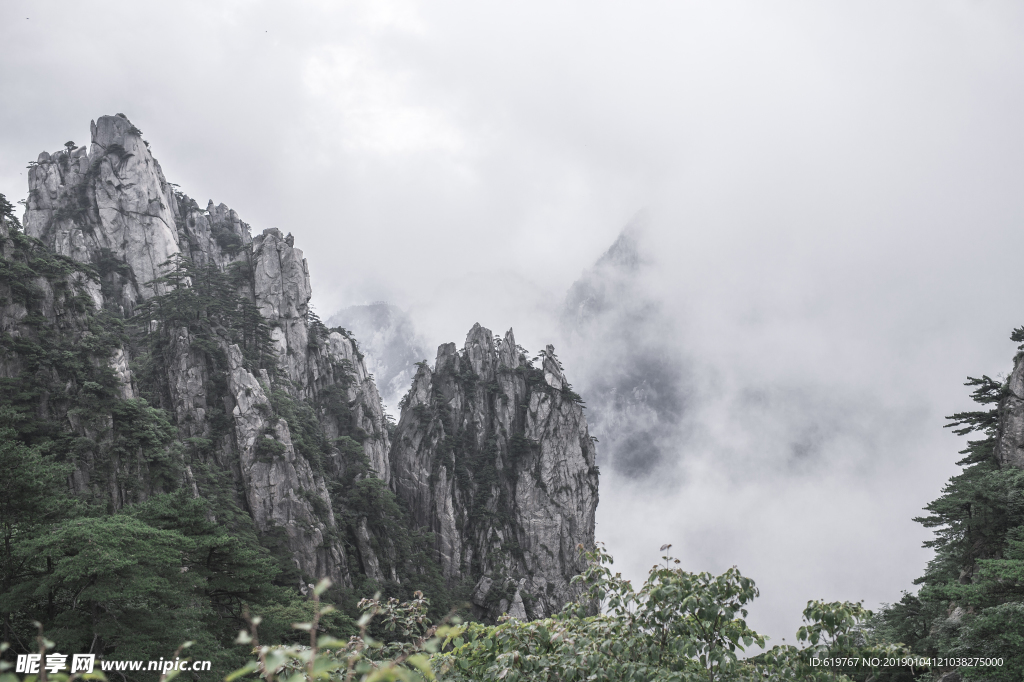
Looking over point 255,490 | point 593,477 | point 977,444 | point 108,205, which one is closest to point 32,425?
point 255,490

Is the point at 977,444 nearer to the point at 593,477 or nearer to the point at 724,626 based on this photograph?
the point at 724,626

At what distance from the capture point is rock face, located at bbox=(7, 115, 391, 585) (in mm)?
31328

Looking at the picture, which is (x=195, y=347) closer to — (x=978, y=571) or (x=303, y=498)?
(x=303, y=498)

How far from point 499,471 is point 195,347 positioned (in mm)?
34026

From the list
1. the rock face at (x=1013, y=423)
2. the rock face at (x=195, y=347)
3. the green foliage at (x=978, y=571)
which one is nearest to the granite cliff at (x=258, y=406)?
the rock face at (x=195, y=347)

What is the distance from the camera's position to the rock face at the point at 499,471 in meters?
57.0

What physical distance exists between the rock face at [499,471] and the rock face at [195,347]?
18.6ft

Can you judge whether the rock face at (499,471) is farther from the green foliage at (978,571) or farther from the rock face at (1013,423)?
the rock face at (1013,423)

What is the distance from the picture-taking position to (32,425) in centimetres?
2717

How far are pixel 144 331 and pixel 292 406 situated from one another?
14919 mm

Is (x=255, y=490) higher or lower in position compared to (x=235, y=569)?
higher

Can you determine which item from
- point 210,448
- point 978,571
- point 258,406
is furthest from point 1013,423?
point 210,448

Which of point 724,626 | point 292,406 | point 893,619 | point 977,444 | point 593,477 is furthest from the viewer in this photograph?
point 593,477

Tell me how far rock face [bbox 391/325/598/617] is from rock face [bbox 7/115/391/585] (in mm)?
5679
